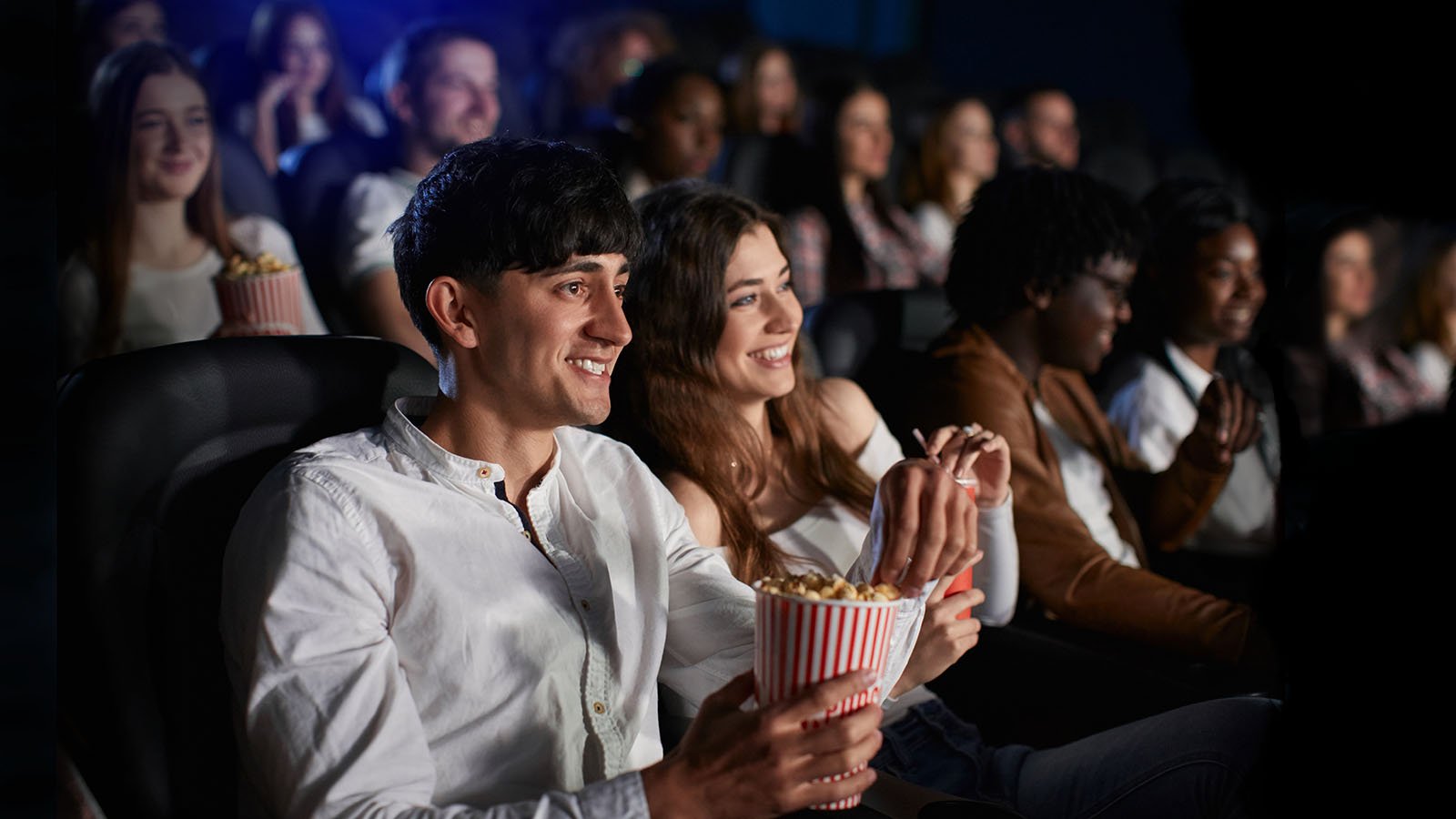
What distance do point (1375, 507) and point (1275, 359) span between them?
355 mm

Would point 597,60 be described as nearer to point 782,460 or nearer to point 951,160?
point 951,160

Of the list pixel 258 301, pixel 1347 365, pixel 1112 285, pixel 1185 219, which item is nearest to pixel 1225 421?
pixel 1112 285

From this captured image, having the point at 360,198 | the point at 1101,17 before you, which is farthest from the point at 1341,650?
the point at 1101,17

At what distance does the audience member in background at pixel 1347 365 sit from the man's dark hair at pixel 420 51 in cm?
194

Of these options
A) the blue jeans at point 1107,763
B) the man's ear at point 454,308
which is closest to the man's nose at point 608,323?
the man's ear at point 454,308

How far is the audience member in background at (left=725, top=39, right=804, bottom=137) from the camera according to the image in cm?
474

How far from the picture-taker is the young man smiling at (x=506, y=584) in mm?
955

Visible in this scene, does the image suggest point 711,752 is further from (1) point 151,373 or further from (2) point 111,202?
(2) point 111,202

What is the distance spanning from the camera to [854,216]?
165 inches

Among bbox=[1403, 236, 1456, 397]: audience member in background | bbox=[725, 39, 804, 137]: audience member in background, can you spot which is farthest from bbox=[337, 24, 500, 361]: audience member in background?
bbox=[1403, 236, 1456, 397]: audience member in background

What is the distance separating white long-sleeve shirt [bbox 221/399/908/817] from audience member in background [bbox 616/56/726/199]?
2.17 metres

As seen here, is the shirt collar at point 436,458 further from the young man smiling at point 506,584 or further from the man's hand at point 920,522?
the man's hand at point 920,522

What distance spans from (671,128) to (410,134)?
0.76 metres

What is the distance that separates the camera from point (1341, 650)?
35.8 inches
